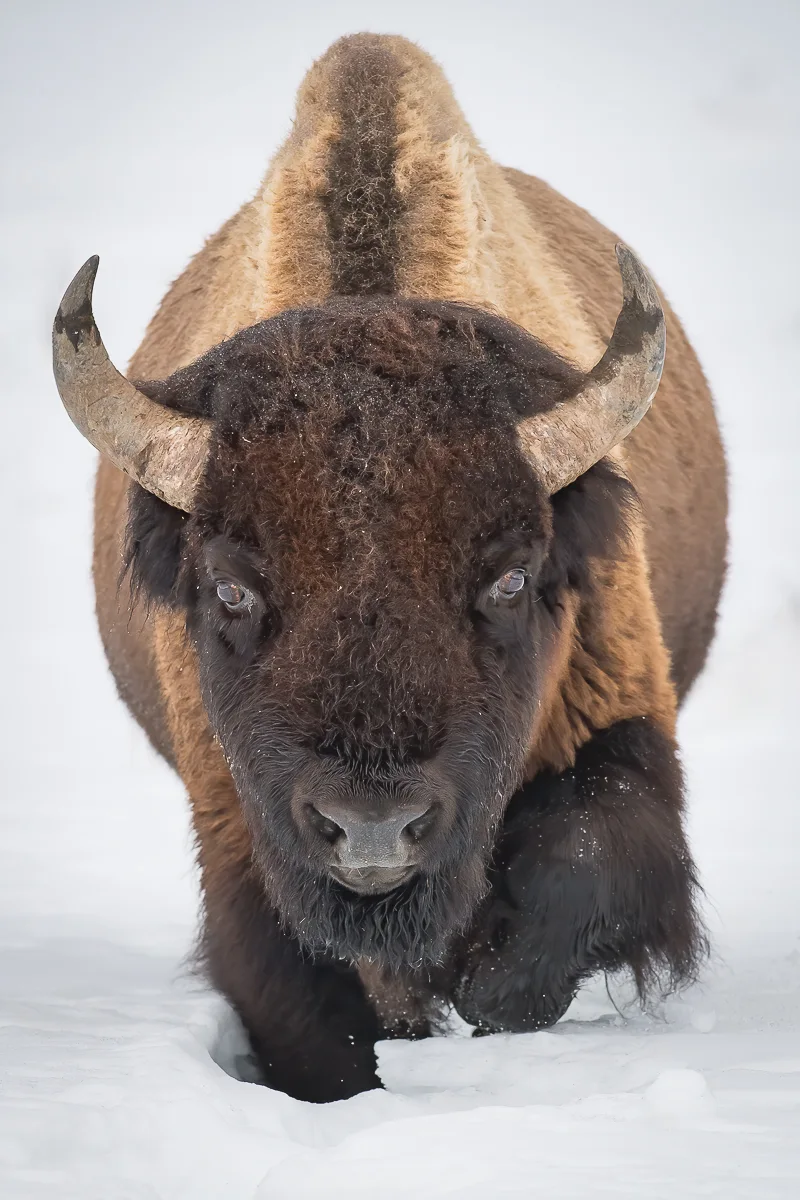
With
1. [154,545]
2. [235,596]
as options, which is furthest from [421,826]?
[154,545]

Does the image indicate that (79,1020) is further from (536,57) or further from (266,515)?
(536,57)

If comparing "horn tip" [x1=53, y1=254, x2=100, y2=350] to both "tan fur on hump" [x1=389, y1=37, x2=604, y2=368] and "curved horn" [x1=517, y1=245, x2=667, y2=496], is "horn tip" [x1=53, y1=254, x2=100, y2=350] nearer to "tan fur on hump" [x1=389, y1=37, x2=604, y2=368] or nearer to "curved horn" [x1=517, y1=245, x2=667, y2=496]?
"tan fur on hump" [x1=389, y1=37, x2=604, y2=368]

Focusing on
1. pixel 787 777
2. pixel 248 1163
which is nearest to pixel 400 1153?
pixel 248 1163

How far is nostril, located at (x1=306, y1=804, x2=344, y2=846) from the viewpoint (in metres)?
3.31

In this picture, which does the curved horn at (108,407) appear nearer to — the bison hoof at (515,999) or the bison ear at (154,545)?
the bison ear at (154,545)

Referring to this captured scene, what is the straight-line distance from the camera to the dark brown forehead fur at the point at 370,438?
3.42 metres

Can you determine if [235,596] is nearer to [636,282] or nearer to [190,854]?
[636,282]

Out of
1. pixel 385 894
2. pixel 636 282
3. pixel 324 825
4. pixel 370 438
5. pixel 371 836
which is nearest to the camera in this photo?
pixel 371 836

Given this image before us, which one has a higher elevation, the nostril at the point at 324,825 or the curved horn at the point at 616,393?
the curved horn at the point at 616,393

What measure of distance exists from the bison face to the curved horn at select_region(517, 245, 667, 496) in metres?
0.08

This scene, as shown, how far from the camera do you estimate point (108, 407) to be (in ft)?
12.8

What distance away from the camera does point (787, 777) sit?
30.3 ft

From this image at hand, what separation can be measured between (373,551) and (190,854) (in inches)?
197

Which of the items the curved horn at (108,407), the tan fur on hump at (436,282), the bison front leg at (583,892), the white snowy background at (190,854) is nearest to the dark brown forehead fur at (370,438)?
the curved horn at (108,407)
